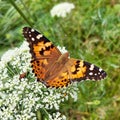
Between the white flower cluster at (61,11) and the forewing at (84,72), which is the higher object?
the white flower cluster at (61,11)

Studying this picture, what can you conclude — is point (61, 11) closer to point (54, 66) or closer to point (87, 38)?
point (87, 38)

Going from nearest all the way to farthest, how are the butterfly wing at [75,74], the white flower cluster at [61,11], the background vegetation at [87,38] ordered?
the butterfly wing at [75,74]
the background vegetation at [87,38]
the white flower cluster at [61,11]

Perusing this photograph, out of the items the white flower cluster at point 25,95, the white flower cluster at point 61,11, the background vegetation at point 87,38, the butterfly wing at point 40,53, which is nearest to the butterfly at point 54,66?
the butterfly wing at point 40,53

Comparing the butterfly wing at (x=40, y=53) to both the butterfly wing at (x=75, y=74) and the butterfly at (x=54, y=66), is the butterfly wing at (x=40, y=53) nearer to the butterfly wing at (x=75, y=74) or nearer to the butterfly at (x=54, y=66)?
the butterfly at (x=54, y=66)

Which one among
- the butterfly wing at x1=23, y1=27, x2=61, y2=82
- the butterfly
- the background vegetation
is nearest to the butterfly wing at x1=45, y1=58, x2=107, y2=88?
the butterfly

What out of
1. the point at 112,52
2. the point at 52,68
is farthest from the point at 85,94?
the point at 52,68

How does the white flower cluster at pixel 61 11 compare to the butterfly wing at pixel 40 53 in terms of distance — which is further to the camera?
the white flower cluster at pixel 61 11

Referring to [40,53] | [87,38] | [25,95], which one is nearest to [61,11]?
[87,38]
